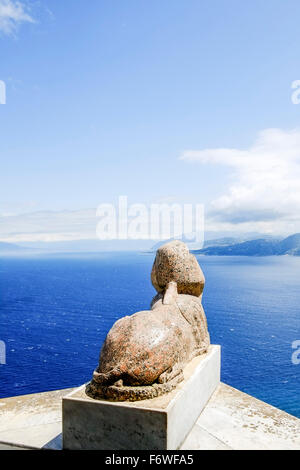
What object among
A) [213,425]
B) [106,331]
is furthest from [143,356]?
[106,331]

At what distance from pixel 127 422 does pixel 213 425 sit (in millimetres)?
3297

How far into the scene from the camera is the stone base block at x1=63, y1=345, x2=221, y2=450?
7.64 m

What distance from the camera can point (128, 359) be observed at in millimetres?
8227

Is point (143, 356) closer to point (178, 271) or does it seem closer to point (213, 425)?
point (213, 425)

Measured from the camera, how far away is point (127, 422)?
779cm

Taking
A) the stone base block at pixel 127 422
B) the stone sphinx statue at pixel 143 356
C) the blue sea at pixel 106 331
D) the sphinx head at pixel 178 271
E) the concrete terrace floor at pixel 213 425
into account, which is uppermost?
the sphinx head at pixel 178 271

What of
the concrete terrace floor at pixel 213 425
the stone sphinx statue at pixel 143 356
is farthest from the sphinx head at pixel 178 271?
the concrete terrace floor at pixel 213 425

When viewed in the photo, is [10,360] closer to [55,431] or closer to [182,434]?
[55,431]

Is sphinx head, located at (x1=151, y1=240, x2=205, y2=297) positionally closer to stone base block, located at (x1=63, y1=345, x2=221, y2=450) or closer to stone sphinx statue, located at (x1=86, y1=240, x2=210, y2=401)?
stone sphinx statue, located at (x1=86, y1=240, x2=210, y2=401)

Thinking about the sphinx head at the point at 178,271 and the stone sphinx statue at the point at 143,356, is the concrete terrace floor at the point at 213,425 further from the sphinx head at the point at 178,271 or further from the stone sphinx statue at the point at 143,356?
the sphinx head at the point at 178,271

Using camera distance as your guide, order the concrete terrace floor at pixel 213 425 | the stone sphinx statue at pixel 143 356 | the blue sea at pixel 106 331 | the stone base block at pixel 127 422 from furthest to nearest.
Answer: the blue sea at pixel 106 331, the concrete terrace floor at pixel 213 425, the stone sphinx statue at pixel 143 356, the stone base block at pixel 127 422

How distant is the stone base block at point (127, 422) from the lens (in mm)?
7637

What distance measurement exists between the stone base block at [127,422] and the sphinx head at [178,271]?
395 cm

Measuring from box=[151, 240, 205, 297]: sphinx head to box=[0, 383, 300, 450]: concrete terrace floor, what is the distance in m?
3.55
